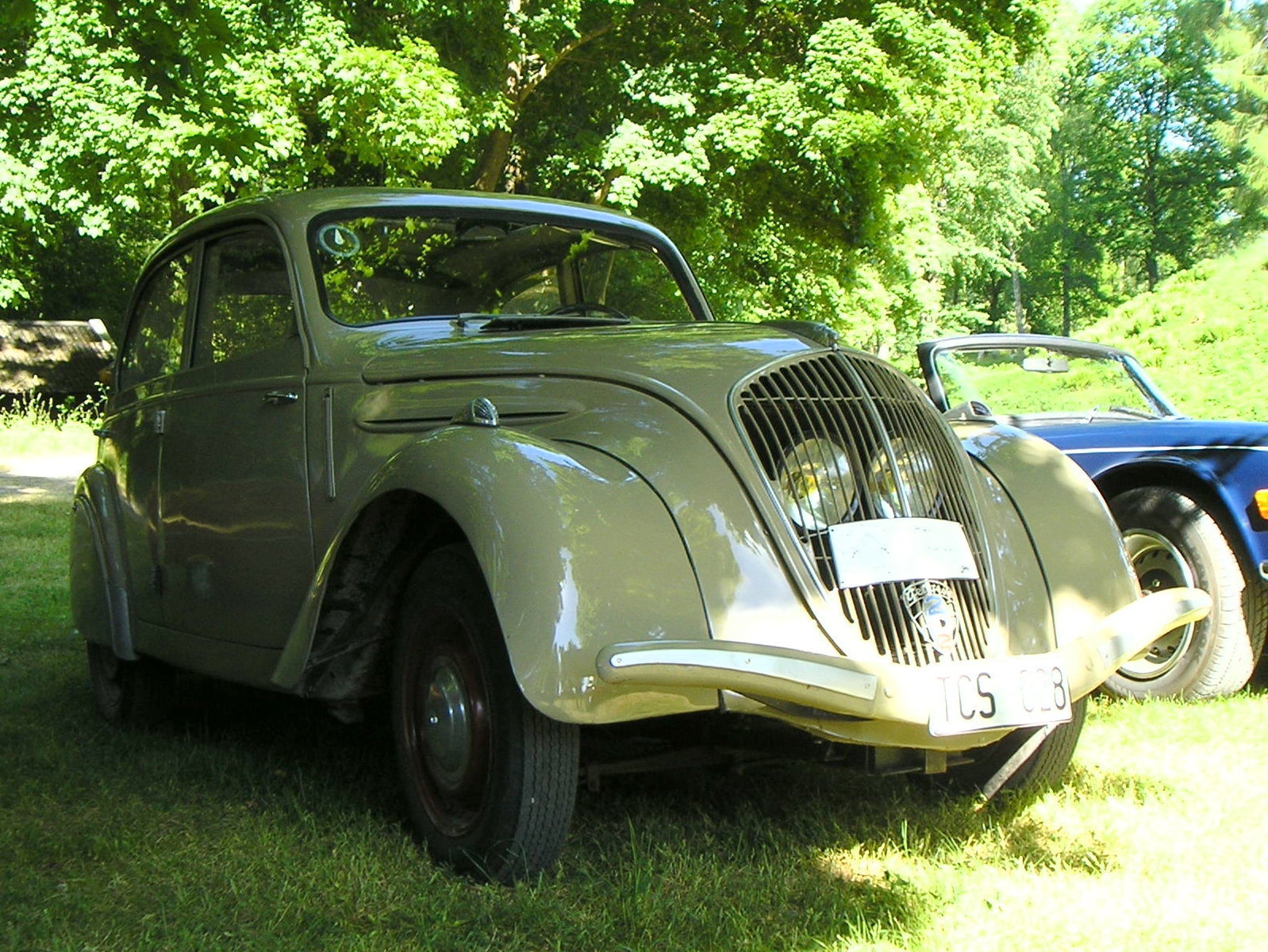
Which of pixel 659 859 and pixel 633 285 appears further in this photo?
pixel 633 285

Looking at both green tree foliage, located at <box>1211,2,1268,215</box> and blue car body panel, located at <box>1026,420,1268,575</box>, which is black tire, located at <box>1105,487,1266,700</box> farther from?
green tree foliage, located at <box>1211,2,1268,215</box>

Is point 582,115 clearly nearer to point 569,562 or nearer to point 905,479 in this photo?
point 905,479

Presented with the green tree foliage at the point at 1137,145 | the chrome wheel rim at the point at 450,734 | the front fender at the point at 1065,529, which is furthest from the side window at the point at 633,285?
the green tree foliage at the point at 1137,145

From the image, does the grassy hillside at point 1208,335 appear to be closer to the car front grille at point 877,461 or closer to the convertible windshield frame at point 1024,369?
the convertible windshield frame at point 1024,369

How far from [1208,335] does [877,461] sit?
18.6 metres

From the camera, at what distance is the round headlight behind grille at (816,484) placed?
10.8 feet

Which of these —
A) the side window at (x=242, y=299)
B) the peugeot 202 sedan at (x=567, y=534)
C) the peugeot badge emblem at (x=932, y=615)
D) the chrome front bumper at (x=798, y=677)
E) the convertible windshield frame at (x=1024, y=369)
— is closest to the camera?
the chrome front bumper at (x=798, y=677)

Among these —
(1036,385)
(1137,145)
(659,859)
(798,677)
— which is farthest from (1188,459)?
(1137,145)

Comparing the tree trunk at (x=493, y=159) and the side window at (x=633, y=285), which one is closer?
the side window at (x=633, y=285)

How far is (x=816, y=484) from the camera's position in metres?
3.34

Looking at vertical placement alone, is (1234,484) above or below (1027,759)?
above

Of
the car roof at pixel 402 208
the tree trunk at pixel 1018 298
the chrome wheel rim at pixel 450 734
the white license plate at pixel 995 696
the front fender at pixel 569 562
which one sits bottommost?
the tree trunk at pixel 1018 298

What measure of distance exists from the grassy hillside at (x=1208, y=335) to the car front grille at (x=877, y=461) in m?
15.2

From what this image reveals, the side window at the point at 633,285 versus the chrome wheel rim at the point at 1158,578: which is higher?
the side window at the point at 633,285
